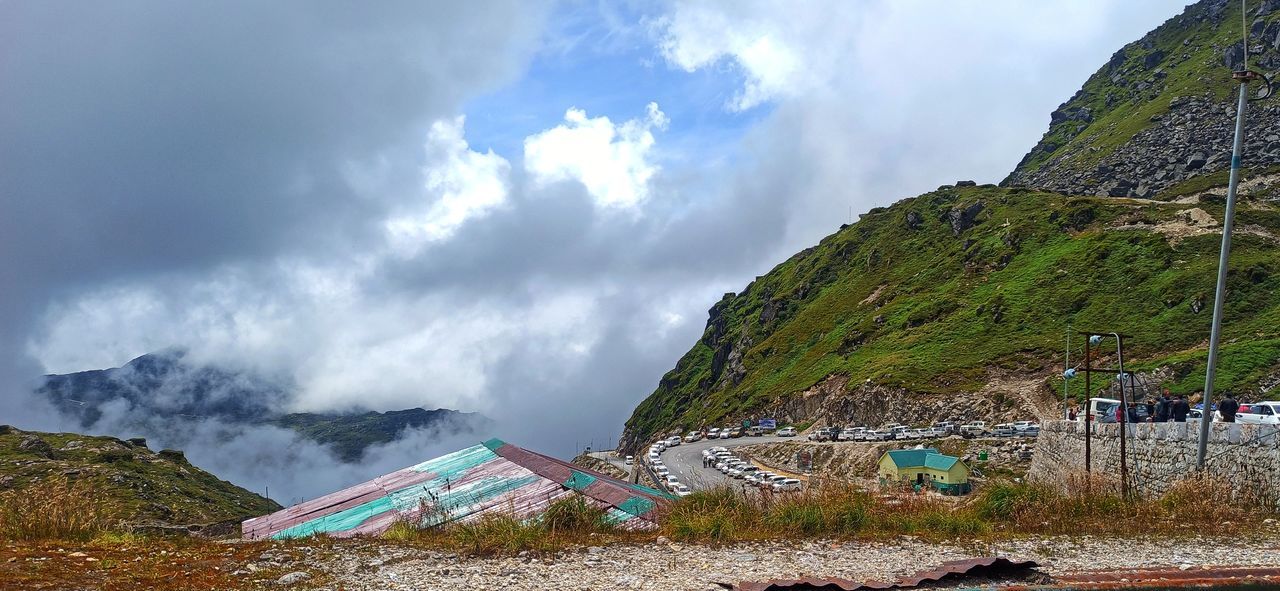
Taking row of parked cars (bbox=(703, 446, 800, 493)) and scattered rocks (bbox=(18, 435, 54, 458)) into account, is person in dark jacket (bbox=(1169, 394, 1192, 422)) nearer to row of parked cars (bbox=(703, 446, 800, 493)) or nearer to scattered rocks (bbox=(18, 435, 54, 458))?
row of parked cars (bbox=(703, 446, 800, 493))

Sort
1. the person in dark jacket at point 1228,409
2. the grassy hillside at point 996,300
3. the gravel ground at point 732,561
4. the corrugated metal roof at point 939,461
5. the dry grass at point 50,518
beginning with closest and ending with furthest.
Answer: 1. the gravel ground at point 732,561
2. the dry grass at point 50,518
3. the person in dark jacket at point 1228,409
4. the corrugated metal roof at point 939,461
5. the grassy hillside at point 996,300

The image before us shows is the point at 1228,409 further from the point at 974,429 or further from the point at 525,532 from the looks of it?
the point at 974,429

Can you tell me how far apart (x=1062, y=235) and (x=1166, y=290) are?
33.2 meters

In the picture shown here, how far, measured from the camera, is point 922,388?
8638cm

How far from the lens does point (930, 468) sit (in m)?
52.1

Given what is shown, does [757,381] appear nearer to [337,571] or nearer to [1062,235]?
[1062,235]

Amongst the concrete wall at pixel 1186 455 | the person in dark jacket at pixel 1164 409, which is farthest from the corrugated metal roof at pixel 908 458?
the person in dark jacket at pixel 1164 409

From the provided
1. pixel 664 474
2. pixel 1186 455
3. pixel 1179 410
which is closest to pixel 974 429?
pixel 664 474

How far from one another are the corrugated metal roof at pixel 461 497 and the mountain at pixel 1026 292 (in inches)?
2186

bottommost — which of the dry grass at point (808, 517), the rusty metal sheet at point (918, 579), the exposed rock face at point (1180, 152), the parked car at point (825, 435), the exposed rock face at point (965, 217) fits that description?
the parked car at point (825, 435)

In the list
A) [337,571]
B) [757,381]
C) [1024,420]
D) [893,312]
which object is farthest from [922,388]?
[337,571]

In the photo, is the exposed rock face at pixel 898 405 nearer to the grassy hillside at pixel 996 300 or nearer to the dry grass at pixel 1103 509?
the grassy hillside at pixel 996 300

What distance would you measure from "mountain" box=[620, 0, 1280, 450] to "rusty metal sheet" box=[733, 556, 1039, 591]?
5734cm

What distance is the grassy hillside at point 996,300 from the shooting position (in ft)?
260
